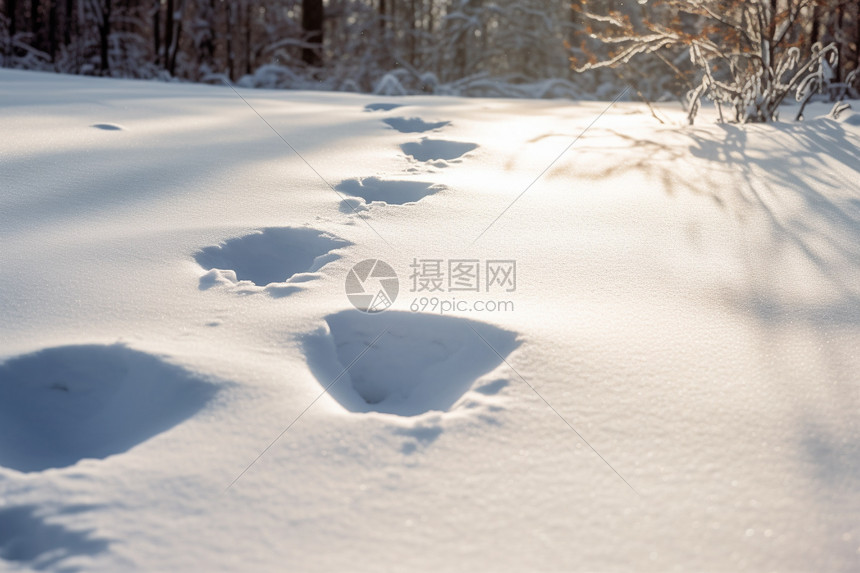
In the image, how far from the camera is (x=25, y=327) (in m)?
1.09

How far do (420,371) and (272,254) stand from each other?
562 millimetres

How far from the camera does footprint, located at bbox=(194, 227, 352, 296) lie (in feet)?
4.38

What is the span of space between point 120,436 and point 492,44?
10859mm

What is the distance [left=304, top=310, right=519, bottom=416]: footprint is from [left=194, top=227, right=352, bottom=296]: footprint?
212 mm

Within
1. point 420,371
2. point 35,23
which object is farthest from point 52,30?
point 420,371

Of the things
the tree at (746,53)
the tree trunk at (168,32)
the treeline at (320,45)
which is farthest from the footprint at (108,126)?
the tree trunk at (168,32)

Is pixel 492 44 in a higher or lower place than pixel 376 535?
higher

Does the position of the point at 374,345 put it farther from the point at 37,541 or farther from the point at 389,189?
the point at 389,189

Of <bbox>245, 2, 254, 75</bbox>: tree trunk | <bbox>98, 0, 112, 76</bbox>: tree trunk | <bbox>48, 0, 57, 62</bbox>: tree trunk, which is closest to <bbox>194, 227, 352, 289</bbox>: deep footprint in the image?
<bbox>98, 0, 112, 76</bbox>: tree trunk

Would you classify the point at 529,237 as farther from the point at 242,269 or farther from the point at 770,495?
the point at 770,495

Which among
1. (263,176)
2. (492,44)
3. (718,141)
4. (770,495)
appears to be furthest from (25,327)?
(492,44)

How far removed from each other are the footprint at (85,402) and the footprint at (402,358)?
0.21 m

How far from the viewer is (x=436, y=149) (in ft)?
8.14

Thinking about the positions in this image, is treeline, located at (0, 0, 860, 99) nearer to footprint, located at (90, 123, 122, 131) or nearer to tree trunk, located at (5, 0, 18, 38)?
tree trunk, located at (5, 0, 18, 38)
